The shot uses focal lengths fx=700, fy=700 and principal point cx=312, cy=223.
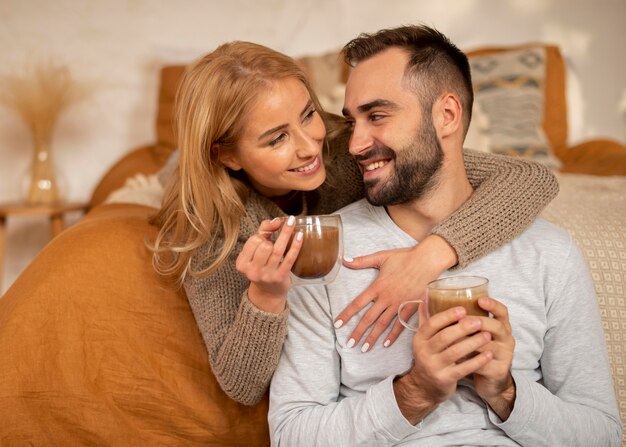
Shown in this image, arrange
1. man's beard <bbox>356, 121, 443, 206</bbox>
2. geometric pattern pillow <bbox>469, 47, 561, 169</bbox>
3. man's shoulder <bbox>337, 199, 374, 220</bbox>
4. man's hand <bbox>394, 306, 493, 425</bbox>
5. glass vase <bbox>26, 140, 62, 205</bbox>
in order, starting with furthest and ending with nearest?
glass vase <bbox>26, 140, 62, 205</bbox>
geometric pattern pillow <bbox>469, 47, 561, 169</bbox>
man's shoulder <bbox>337, 199, 374, 220</bbox>
man's beard <bbox>356, 121, 443, 206</bbox>
man's hand <bbox>394, 306, 493, 425</bbox>

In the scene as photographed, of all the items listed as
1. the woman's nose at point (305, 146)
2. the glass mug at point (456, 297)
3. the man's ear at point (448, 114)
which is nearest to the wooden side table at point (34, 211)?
the woman's nose at point (305, 146)

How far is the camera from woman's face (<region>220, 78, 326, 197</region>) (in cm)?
152

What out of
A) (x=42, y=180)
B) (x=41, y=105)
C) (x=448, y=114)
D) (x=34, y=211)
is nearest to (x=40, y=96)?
(x=41, y=105)

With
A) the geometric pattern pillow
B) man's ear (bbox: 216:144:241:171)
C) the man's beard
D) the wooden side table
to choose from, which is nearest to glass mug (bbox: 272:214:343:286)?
the man's beard

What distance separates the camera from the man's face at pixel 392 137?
145 cm

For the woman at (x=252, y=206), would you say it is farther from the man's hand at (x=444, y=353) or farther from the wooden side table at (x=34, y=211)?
the wooden side table at (x=34, y=211)

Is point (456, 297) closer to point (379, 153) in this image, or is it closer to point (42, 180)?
point (379, 153)

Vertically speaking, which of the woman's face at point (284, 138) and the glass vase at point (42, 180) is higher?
the woman's face at point (284, 138)

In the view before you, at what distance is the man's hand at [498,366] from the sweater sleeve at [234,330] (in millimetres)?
387

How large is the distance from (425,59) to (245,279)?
2.01 feet

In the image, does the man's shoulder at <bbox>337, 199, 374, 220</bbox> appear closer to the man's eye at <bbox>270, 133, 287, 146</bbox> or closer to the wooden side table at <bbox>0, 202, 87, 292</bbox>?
the man's eye at <bbox>270, 133, 287, 146</bbox>

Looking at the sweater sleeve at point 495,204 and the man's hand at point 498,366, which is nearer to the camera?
the man's hand at point 498,366

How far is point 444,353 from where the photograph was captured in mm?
1097

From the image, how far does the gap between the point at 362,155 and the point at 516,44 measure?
9.56 ft
